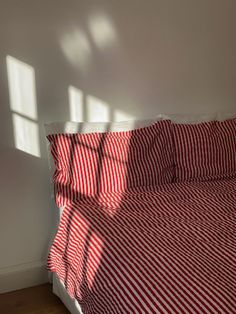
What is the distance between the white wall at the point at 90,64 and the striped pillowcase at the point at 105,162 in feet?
0.76

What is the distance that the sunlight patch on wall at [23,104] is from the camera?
7.23ft

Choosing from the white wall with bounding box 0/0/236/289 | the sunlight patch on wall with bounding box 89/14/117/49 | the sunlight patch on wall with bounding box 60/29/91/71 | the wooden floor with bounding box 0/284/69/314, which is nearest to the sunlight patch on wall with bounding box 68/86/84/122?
the white wall with bounding box 0/0/236/289

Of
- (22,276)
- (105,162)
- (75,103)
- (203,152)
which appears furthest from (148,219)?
(22,276)

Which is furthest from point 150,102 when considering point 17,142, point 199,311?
point 199,311

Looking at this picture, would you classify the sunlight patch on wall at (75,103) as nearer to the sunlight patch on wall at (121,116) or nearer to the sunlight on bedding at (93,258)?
the sunlight patch on wall at (121,116)

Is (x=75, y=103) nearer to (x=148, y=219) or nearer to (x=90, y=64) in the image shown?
(x=90, y=64)

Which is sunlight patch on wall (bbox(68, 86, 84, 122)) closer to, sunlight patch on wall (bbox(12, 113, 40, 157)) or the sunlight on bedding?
sunlight patch on wall (bbox(12, 113, 40, 157))

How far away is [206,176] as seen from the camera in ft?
8.09

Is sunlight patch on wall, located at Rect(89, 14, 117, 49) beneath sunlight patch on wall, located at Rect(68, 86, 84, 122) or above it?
above

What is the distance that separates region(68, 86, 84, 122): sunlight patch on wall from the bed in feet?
0.67

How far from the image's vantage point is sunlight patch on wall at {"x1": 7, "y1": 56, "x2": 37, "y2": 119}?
2193mm

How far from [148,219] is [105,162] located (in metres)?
0.44

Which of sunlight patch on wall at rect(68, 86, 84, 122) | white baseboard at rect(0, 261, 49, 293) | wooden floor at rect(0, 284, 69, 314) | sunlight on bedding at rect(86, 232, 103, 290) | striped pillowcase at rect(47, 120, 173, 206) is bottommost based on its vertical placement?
wooden floor at rect(0, 284, 69, 314)

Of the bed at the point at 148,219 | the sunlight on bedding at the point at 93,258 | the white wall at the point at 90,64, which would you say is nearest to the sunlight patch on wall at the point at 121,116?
the white wall at the point at 90,64
